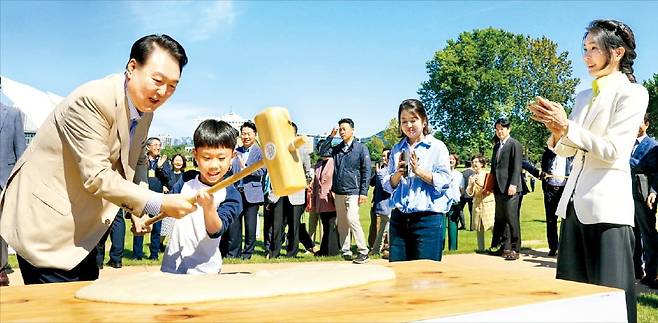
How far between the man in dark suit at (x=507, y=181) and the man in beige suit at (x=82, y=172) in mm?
5898

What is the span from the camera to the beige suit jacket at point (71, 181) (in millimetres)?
2361

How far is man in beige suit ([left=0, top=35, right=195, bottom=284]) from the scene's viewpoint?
236 cm

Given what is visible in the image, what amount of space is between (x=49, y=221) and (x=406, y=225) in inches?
97.0

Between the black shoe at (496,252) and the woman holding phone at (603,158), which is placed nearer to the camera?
the woman holding phone at (603,158)

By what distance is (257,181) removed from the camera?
8.01 meters

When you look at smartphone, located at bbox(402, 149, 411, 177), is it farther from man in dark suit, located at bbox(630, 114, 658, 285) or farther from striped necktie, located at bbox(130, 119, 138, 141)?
man in dark suit, located at bbox(630, 114, 658, 285)

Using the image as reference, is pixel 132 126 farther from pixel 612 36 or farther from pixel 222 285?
pixel 612 36

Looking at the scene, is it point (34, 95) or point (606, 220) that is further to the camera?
point (34, 95)

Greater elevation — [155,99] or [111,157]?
[155,99]

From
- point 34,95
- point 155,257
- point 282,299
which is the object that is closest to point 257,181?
point 155,257

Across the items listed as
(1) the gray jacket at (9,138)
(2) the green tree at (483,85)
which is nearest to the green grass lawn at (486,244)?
(1) the gray jacket at (9,138)

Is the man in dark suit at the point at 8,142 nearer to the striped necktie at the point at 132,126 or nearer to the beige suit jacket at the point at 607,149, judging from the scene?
the striped necktie at the point at 132,126

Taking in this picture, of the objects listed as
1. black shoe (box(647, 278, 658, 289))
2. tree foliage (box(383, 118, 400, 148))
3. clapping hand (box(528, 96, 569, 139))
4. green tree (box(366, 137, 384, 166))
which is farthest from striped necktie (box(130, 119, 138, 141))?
green tree (box(366, 137, 384, 166))

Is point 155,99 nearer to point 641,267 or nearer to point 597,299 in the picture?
point 597,299
